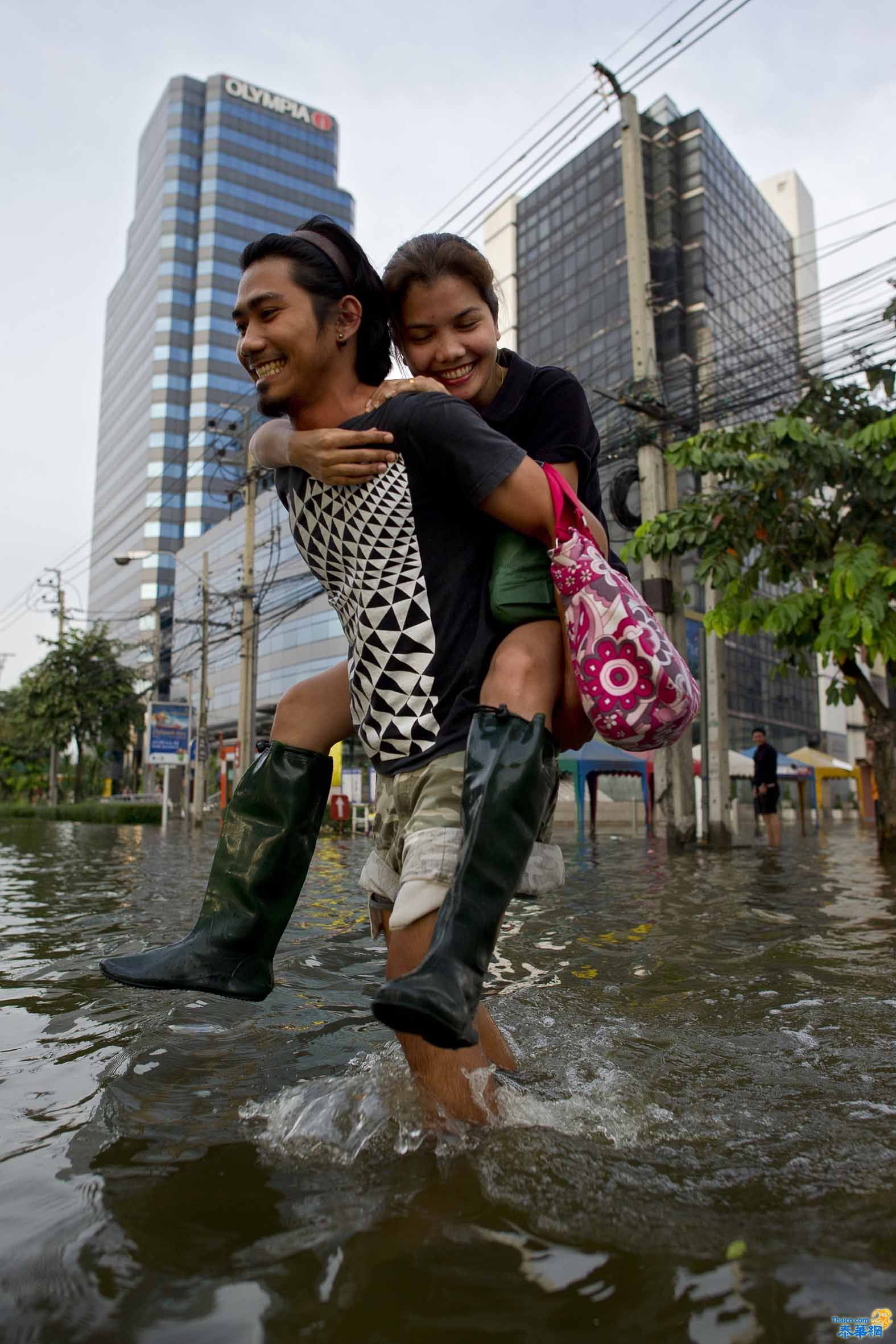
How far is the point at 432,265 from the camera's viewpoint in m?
1.84

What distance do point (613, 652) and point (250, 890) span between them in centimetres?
87

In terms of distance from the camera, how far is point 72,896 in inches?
221

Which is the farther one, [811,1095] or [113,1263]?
[811,1095]

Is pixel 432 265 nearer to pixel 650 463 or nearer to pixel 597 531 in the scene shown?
pixel 597 531

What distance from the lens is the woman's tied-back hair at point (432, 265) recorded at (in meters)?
1.84

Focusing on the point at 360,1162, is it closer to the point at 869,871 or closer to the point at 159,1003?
the point at 159,1003

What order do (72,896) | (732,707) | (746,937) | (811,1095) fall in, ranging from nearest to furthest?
(811,1095) < (746,937) < (72,896) < (732,707)

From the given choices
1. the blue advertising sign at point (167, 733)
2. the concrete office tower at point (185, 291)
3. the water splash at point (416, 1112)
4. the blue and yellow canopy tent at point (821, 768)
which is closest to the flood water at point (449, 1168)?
the water splash at point (416, 1112)

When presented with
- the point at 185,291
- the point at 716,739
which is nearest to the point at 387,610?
the point at 716,739

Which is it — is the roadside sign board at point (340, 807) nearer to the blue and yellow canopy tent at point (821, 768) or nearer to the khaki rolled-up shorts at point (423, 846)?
the blue and yellow canopy tent at point (821, 768)

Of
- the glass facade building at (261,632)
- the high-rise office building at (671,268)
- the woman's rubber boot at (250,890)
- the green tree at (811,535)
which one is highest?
the high-rise office building at (671,268)

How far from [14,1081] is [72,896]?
13.5 ft

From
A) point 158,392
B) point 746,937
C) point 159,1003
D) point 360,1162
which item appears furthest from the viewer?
point 158,392

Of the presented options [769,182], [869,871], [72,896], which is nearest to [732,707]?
[869,871]
